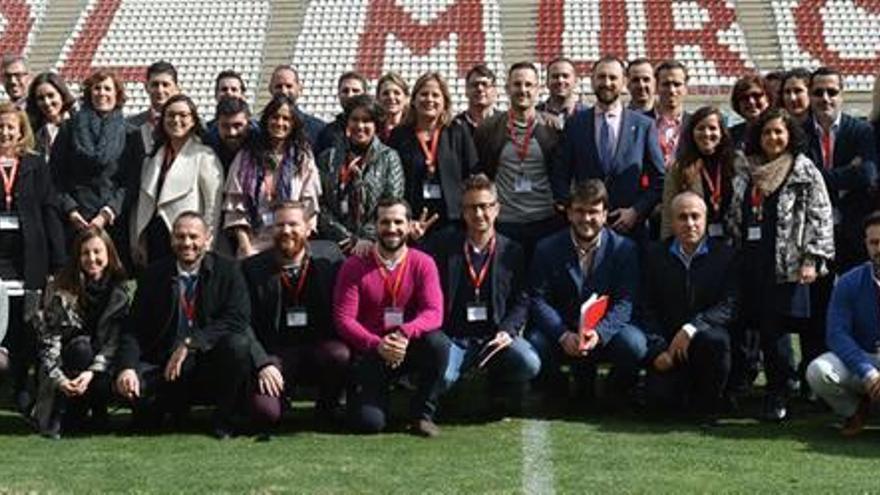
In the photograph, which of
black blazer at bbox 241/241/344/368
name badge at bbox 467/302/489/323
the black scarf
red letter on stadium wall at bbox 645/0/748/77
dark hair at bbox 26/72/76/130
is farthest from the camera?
red letter on stadium wall at bbox 645/0/748/77

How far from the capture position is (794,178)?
226 inches

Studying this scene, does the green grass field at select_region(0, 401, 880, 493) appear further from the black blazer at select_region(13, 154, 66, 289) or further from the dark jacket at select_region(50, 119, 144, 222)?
the dark jacket at select_region(50, 119, 144, 222)

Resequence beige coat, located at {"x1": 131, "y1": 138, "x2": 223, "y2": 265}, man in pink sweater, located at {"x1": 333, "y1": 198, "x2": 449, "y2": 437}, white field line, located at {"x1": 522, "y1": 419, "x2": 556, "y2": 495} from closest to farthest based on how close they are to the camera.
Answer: white field line, located at {"x1": 522, "y1": 419, "x2": 556, "y2": 495} < man in pink sweater, located at {"x1": 333, "y1": 198, "x2": 449, "y2": 437} < beige coat, located at {"x1": 131, "y1": 138, "x2": 223, "y2": 265}

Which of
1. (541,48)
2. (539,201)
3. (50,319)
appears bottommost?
(50,319)

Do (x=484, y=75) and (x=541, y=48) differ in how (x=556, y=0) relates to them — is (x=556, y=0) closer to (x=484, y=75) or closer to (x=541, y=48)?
(x=541, y=48)

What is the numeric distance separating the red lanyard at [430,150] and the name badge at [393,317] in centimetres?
95

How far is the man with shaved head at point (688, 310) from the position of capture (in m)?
5.73

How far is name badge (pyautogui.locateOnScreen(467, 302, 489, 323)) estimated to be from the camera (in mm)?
5961

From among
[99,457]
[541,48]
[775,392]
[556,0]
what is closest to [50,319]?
[99,457]

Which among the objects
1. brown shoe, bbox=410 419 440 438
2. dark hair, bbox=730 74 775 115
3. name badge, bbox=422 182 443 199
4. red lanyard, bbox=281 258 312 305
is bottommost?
brown shoe, bbox=410 419 440 438

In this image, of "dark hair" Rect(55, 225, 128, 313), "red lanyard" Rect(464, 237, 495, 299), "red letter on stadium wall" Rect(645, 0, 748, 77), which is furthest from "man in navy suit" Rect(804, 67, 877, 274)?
"red letter on stadium wall" Rect(645, 0, 748, 77)

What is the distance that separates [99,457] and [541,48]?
19054 millimetres

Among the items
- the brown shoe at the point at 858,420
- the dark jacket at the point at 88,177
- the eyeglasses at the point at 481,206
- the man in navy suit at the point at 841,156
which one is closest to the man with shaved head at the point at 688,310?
the brown shoe at the point at 858,420

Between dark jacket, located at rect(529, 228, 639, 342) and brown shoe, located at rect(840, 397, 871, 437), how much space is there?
1150 mm
